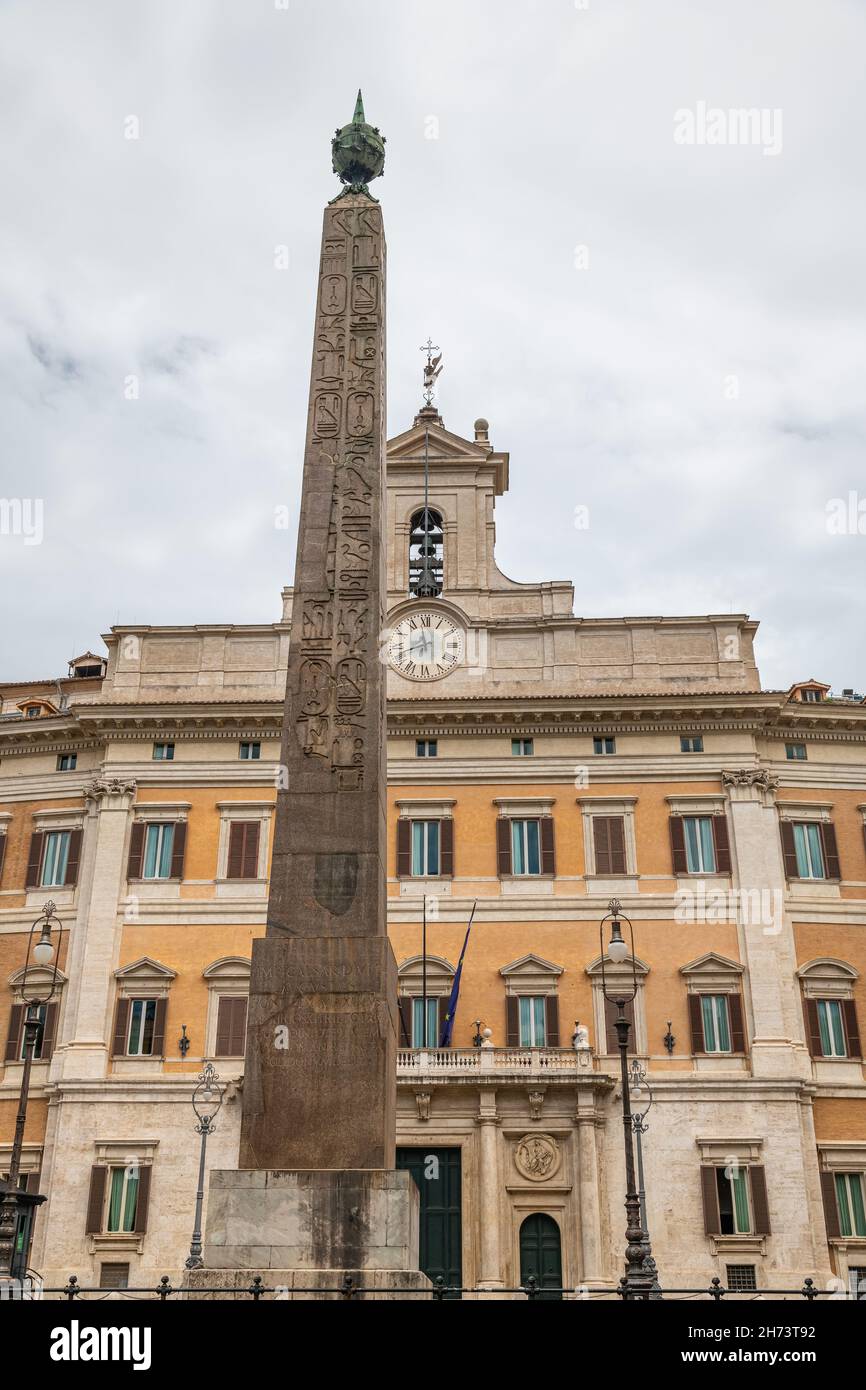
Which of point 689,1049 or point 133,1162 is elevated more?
point 689,1049

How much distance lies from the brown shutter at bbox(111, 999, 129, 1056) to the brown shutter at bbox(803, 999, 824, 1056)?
14.5m

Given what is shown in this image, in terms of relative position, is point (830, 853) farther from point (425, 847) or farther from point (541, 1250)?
point (541, 1250)

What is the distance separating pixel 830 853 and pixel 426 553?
1174 cm

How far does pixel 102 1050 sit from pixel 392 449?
15870mm

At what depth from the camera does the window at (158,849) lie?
31.0m

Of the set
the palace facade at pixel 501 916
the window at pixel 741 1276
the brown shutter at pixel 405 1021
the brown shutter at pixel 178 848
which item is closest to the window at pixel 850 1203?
the palace facade at pixel 501 916

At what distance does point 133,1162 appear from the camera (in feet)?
92.4

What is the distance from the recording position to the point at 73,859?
31609 millimetres

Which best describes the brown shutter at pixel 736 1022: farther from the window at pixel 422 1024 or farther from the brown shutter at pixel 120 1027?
the brown shutter at pixel 120 1027

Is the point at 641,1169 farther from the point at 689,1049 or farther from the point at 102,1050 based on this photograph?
the point at 102,1050

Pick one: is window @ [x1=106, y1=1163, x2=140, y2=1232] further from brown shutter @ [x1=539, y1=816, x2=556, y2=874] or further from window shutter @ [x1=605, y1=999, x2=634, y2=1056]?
brown shutter @ [x1=539, y1=816, x2=556, y2=874]

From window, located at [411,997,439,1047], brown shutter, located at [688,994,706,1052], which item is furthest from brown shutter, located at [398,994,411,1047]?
brown shutter, located at [688,994,706,1052]

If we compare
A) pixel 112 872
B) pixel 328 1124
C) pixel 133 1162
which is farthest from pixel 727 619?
pixel 328 1124
